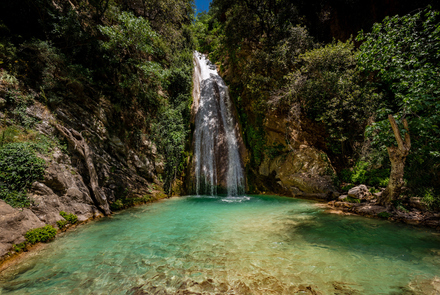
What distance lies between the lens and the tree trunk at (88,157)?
7.08 m

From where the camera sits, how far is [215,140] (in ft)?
51.1

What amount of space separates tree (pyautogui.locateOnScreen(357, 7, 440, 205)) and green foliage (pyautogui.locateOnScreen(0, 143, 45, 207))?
1041 cm

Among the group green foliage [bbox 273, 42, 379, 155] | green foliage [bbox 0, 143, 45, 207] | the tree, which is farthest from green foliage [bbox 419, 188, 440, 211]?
green foliage [bbox 0, 143, 45, 207]

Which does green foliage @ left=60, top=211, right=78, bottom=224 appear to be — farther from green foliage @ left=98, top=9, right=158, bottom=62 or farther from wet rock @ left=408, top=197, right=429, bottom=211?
wet rock @ left=408, top=197, right=429, bottom=211

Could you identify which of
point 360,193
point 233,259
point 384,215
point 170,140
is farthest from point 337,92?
point 170,140

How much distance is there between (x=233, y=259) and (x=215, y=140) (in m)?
12.0

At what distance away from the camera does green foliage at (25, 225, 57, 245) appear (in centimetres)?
446

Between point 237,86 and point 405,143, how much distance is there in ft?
43.2

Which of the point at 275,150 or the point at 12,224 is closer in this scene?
the point at 12,224

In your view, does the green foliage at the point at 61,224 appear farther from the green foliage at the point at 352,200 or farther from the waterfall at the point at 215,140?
the green foliage at the point at 352,200

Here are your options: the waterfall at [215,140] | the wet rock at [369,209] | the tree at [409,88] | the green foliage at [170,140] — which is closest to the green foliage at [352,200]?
the wet rock at [369,209]

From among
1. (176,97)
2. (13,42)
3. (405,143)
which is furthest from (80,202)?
(405,143)

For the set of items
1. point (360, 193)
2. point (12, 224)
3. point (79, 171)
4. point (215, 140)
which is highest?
point (215, 140)

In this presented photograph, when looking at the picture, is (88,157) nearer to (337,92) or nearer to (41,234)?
(41,234)
